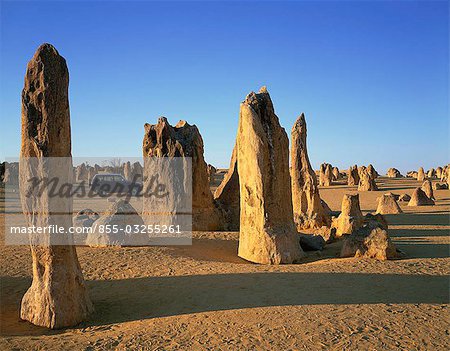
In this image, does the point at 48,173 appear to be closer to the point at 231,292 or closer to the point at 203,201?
the point at 231,292

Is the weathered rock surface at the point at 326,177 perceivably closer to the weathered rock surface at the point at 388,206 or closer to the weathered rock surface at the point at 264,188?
the weathered rock surface at the point at 388,206

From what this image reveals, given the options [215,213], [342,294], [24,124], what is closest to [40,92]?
[24,124]

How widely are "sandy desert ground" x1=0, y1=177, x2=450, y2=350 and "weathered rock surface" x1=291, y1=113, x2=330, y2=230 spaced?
4.24 m

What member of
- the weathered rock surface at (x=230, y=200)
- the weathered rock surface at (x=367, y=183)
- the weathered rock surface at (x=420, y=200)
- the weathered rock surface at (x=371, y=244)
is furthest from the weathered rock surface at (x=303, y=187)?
the weathered rock surface at (x=367, y=183)

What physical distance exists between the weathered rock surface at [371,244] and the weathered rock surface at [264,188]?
1140mm

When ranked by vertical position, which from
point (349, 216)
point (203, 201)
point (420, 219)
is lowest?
point (420, 219)

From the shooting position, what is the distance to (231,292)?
6195 mm

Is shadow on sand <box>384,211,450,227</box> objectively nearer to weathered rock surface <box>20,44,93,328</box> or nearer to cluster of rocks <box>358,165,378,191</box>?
weathered rock surface <box>20,44,93,328</box>

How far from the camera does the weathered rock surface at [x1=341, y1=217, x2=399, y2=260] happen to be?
26.2 ft

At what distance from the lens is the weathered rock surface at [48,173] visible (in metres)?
5.36

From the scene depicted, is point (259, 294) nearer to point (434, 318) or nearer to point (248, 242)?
point (434, 318)

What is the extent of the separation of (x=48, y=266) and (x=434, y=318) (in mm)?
A: 5068

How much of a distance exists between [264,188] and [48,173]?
4696 millimetres

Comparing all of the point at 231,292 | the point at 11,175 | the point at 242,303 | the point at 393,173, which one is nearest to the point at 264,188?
the point at 231,292
